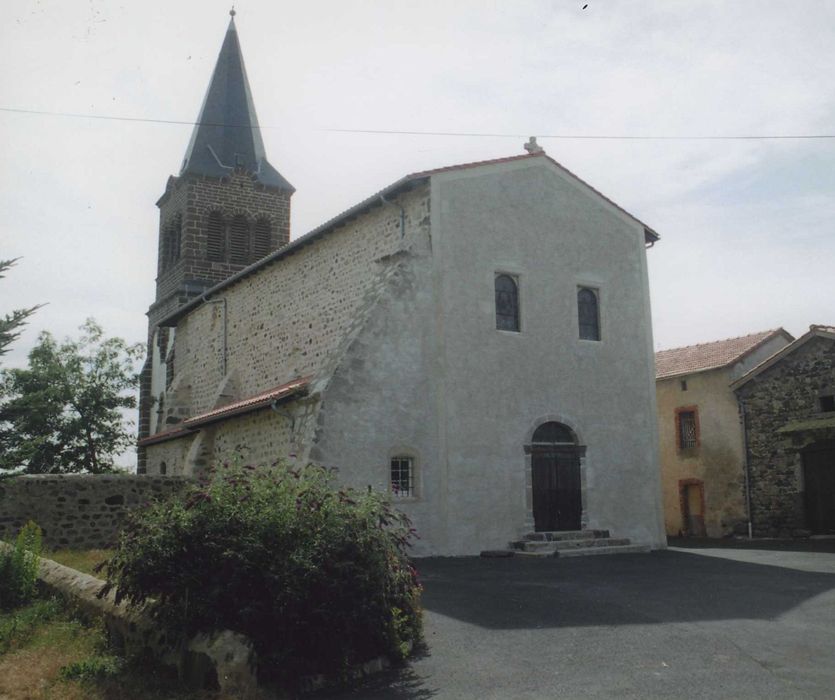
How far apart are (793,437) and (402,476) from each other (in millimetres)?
12960

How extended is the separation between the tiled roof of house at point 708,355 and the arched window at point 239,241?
15.9 metres

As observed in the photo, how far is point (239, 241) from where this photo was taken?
3175 centimetres

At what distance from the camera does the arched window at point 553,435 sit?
17.1 metres

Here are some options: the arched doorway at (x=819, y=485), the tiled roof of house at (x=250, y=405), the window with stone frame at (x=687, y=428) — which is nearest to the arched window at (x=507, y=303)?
the tiled roof of house at (x=250, y=405)

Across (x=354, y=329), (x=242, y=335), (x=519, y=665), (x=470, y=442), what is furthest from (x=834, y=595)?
(x=242, y=335)

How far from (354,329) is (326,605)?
29.5ft

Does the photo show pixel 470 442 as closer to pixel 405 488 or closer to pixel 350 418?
pixel 405 488

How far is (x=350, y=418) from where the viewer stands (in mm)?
14695

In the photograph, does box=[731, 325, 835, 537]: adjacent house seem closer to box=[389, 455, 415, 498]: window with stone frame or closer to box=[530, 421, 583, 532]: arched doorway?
box=[530, 421, 583, 532]: arched doorway

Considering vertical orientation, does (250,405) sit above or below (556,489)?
above

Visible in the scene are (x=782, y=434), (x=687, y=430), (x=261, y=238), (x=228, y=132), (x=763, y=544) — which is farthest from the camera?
(x=228, y=132)

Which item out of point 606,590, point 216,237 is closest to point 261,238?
point 216,237

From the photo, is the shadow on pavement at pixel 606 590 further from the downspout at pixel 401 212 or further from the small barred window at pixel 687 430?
the small barred window at pixel 687 430

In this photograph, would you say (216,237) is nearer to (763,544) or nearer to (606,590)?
(763,544)
